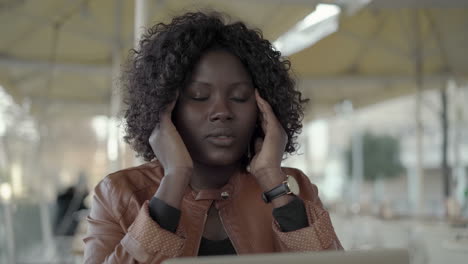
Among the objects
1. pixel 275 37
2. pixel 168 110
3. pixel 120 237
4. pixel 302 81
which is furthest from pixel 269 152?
pixel 275 37

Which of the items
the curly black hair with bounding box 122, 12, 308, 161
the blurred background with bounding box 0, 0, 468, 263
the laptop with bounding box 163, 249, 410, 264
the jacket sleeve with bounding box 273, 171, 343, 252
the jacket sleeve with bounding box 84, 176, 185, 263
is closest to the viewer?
the laptop with bounding box 163, 249, 410, 264

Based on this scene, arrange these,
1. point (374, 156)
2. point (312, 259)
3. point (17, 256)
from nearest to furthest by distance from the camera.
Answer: point (312, 259)
point (17, 256)
point (374, 156)

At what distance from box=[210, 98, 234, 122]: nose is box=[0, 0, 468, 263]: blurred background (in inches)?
99.4

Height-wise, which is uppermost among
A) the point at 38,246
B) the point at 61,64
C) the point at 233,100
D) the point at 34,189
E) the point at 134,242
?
the point at 61,64

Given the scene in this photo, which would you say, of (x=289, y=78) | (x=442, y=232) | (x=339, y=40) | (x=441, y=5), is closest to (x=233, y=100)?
(x=289, y=78)

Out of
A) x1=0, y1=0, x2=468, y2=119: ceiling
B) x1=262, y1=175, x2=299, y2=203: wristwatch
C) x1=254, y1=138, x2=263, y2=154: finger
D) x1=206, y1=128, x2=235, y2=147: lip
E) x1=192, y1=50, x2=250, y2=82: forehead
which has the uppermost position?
x1=0, y1=0, x2=468, y2=119: ceiling

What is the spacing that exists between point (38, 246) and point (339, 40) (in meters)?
6.62

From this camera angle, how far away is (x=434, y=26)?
9.73 metres

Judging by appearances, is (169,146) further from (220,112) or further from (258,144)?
(258,144)

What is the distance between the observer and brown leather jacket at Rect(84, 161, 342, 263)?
4.71 feet

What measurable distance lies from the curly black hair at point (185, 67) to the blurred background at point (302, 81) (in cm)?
228

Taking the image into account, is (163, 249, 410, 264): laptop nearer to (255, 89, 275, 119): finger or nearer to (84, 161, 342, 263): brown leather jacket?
(84, 161, 342, 263): brown leather jacket

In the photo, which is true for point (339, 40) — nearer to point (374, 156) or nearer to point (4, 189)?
point (4, 189)

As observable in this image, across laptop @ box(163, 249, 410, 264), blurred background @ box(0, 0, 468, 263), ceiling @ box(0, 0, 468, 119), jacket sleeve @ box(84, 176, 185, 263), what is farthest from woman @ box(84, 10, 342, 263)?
ceiling @ box(0, 0, 468, 119)
